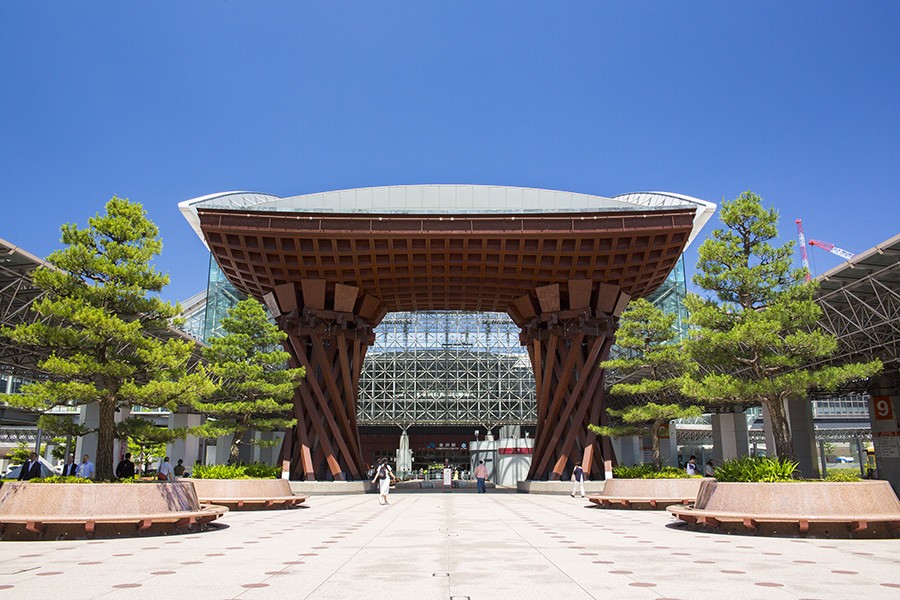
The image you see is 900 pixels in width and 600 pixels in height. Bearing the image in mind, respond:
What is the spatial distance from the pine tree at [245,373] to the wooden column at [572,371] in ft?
40.5

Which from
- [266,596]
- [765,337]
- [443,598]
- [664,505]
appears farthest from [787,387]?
[266,596]

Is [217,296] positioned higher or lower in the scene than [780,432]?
higher

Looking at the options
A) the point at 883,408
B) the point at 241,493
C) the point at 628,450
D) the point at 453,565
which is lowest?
the point at 453,565

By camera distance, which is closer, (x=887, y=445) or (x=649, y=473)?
(x=649, y=473)

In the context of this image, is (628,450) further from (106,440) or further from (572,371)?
(106,440)

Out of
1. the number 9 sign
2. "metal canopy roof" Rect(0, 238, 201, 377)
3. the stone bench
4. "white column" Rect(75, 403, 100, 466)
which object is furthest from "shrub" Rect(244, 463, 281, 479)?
the number 9 sign

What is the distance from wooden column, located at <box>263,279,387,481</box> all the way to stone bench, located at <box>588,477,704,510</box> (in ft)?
48.6

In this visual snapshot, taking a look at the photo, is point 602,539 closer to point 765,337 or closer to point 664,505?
point 765,337

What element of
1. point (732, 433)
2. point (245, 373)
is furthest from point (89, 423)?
point (732, 433)

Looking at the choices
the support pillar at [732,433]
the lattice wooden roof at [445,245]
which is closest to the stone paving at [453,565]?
the lattice wooden roof at [445,245]

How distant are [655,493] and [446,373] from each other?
147ft

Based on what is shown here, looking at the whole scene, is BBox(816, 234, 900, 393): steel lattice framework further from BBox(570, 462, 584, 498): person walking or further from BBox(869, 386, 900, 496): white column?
BBox(570, 462, 584, 498): person walking

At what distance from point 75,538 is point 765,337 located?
14675 mm

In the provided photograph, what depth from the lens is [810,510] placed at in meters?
12.3
